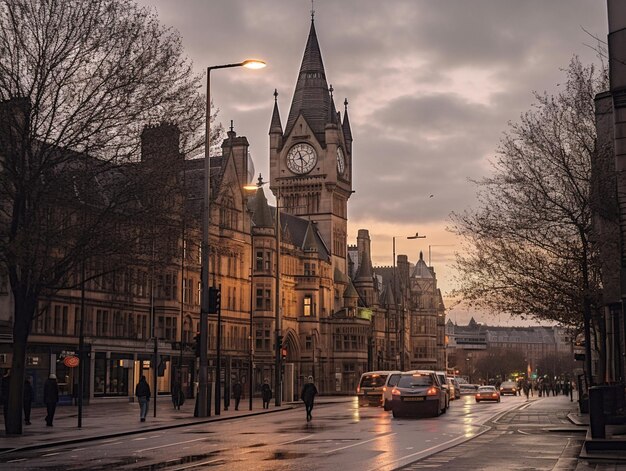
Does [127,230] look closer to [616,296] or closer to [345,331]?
[616,296]

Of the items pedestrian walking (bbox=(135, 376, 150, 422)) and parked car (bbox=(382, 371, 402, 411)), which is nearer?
pedestrian walking (bbox=(135, 376, 150, 422))

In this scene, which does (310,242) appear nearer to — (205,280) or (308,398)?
(205,280)

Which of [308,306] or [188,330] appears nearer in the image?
[188,330]

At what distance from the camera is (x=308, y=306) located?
98.1m

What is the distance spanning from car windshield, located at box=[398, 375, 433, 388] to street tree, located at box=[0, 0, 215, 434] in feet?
45.8

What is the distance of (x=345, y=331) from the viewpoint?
10369 cm

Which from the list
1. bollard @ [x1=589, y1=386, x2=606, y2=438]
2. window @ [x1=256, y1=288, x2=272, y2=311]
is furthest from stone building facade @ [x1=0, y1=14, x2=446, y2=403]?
bollard @ [x1=589, y1=386, x2=606, y2=438]

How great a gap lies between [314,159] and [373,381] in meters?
57.3

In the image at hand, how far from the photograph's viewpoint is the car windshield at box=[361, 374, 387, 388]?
5759 cm

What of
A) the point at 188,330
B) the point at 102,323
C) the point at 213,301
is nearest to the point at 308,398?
the point at 213,301

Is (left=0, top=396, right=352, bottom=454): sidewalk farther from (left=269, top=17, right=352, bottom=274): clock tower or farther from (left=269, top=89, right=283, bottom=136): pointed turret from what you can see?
(left=269, top=89, right=283, bottom=136): pointed turret

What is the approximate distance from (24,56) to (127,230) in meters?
5.99

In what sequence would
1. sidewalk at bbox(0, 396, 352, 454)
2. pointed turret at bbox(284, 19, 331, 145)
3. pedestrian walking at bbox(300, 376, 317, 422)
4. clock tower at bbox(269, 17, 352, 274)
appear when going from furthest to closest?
pointed turret at bbox(284, 19, 331, 145) < clock tower at bbox(269, 17, 352, 274) < pedestrian walking at bbox(300, 376, 317, 422) < sidewalk at bbox(0, 396, 352, 454)

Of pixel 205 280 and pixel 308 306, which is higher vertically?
pixel 308 306
